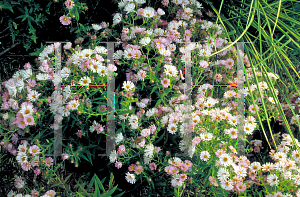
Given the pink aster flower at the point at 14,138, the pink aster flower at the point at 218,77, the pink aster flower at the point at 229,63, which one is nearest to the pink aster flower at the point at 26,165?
the pink aster flower at the point at 14,138

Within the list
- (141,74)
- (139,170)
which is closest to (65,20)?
(141,74)

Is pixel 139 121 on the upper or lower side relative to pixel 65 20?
lower

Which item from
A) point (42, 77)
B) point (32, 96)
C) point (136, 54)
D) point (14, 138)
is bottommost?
point (14, 138)

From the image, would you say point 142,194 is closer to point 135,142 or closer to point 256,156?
point 135,142

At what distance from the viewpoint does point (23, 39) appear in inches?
73.0

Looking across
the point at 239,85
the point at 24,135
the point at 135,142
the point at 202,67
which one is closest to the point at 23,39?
the point at 24,135

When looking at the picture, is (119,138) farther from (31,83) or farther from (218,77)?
(218,77)

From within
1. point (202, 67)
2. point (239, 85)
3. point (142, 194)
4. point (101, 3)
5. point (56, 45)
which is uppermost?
point (101, 3)

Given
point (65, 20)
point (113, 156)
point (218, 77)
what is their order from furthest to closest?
point (218, 77) < point (65, 20) < point (113, 156)

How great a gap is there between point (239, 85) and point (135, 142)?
3.14 ft

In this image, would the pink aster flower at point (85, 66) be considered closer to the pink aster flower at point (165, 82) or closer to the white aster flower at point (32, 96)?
the white aster flower at point (32, 96)

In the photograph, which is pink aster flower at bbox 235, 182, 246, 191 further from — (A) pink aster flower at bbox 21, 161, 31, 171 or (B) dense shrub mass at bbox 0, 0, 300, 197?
(A) pink aster flower at bbox 21, 161, 31, 171

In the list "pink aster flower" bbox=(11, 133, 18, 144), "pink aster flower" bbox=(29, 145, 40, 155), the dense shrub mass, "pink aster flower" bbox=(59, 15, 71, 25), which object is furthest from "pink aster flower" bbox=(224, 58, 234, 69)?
"pink aster flower" bbox=(11, 133, 18, 144)

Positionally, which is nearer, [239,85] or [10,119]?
[10,119]
